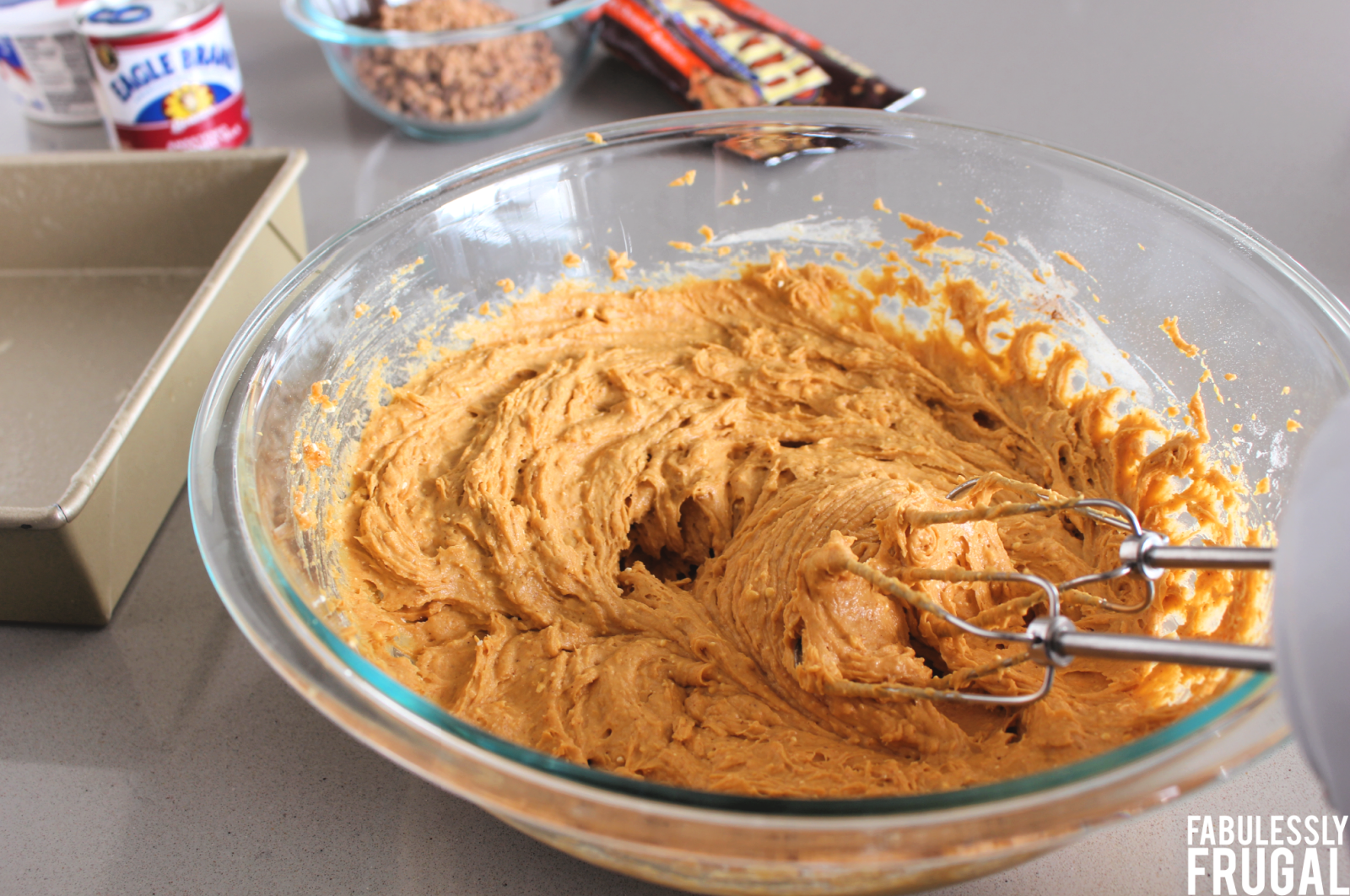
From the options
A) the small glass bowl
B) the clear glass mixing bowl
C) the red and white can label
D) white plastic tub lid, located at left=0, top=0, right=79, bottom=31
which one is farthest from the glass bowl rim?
the clear glass mixing bowl

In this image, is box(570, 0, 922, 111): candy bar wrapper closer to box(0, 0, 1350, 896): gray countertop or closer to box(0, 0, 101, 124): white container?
box(0, 0, 1350, 896): gray countertop

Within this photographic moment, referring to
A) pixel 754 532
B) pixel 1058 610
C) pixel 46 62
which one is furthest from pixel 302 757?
pixel 46 62

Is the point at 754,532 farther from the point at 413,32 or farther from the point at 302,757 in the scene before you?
the point at 413,32

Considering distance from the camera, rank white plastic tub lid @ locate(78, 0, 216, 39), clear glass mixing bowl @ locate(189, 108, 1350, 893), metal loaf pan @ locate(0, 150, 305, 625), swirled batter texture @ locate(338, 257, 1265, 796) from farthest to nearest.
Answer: white plastic tub lid @ locate(78, 0, 216, 39) < metal loaf pan @ locate(0, 150, 305, 625) < swirled batter texture @ locate(338, 257, 1265, 796) < clear glass mixing bowl @ locate(189, 108, 1350, 893)

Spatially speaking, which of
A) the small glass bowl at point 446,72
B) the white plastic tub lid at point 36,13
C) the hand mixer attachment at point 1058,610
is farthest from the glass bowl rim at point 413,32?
the hand mixer attachment at point 1058,610

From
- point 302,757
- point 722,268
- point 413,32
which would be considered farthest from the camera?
point 413,32

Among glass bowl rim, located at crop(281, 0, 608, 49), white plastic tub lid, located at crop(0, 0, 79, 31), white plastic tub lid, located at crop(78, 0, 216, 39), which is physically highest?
white plastic tub lid, located at crop(0, 0, 79, 31)
